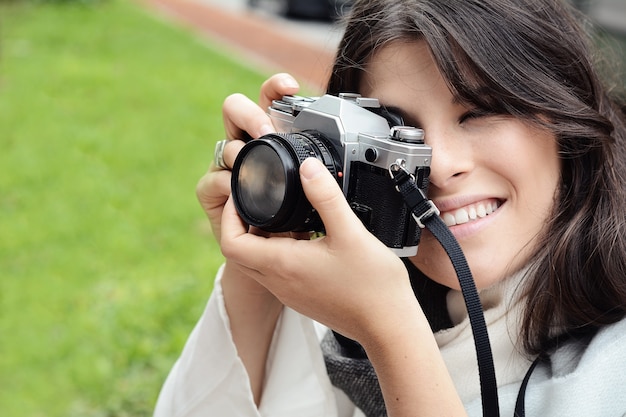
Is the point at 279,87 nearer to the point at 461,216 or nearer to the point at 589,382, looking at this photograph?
the point at 461,216

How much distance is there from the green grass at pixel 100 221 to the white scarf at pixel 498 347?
1.38m

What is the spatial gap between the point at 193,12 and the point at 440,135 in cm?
956

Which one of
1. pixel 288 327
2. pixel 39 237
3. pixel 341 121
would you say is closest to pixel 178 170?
pixel 39 237

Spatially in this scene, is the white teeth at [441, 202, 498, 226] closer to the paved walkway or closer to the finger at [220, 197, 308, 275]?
the finger at [220, 197, 308, 275]

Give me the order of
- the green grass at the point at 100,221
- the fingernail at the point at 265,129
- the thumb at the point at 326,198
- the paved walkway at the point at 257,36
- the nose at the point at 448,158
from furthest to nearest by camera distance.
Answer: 1. the paved walkway at the point at 257,36
2. the green grass at the point at 100,221
3. the fingernail at the point at 265,129
4. the nose at the point at 448,158
5. the thumb at the point at 326,198

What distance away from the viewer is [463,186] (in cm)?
117

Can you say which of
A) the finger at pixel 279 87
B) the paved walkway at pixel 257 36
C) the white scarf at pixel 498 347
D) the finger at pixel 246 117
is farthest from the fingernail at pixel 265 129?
the paved walkway at pixel 257 36

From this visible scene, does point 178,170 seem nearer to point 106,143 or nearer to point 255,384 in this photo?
point 106,143

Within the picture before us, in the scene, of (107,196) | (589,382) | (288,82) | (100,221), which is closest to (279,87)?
(288,82)

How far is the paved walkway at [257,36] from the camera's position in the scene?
258 inches

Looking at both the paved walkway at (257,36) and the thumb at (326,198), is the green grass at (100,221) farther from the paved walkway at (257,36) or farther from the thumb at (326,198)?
the thumb at (326,198)

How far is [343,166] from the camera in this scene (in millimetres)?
1160

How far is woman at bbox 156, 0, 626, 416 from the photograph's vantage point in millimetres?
1047

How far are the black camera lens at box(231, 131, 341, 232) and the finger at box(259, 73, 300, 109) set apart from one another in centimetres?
21
